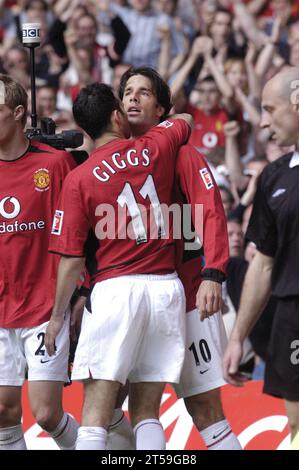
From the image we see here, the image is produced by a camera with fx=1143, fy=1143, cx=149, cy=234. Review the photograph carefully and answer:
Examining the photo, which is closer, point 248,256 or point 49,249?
point 49,249

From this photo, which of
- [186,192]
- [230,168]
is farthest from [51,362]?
[230,168]

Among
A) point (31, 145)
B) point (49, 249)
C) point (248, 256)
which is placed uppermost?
point (31, 145)

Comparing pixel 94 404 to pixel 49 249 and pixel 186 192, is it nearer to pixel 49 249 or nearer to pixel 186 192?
pixel 49 249

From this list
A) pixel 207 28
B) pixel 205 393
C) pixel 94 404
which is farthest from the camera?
pixel 207 28

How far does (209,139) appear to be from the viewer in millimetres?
11812

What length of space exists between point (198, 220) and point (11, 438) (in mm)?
1699

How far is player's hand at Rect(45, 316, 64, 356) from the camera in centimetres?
614

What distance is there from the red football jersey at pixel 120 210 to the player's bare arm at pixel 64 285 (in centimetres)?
5

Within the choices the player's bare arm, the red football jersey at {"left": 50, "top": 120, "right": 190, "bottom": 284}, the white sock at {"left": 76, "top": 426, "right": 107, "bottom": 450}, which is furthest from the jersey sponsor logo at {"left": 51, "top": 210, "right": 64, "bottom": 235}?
the white sock at {"left": 76, "top": 426, "right": 107, "bottom": 450}

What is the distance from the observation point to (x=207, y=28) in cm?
1240

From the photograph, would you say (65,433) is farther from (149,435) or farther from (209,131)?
(209,131)

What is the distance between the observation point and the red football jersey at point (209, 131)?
38.5 feet

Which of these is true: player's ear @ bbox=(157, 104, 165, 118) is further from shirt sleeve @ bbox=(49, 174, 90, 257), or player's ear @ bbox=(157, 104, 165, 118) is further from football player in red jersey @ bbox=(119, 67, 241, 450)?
shirt sleeve @ bbox=(49, 174, 90, 257)

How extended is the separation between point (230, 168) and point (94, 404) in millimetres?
5488
